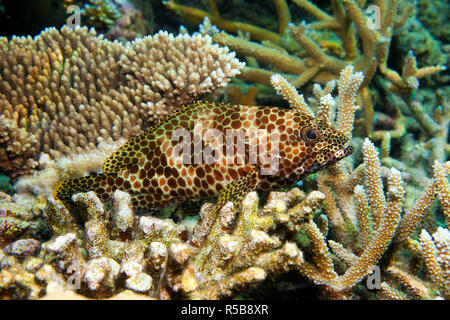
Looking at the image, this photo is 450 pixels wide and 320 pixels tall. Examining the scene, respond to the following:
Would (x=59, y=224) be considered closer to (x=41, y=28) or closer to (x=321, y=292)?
(x=321, y=292)

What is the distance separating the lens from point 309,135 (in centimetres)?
379

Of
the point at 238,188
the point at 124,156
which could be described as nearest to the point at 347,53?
the point at 238,188

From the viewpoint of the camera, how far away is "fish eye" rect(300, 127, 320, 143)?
3.77 m

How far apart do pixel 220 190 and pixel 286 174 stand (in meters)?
0.86

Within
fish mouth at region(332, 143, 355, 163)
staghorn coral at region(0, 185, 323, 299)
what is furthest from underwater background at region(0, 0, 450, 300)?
fish mouth at region(332, 143, 355, 163)

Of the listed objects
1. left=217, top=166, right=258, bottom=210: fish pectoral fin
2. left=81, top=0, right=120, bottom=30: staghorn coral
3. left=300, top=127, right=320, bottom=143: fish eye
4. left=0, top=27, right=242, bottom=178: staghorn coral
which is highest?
left=81, top=0, right=120, bottom=30: staghorn coral

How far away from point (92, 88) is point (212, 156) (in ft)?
7.85

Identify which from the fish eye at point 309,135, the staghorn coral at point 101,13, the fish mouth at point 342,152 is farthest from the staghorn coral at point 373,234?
the staghorn coral at point 101,13

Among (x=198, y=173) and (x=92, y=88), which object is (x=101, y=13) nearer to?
(x=92, y=88)

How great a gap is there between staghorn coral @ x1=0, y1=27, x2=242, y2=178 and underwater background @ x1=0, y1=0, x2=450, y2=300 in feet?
0.08

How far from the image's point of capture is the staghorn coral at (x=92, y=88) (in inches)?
176

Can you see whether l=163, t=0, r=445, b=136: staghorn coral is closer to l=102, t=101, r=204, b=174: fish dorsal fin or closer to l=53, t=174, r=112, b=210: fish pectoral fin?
l=102, t=101, r=204, b=174: fish dorsal fin

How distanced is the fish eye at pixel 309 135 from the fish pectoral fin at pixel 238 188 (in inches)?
28.3

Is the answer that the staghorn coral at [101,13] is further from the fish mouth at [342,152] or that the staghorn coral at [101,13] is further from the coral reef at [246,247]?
the fish mouth at [342,152]
